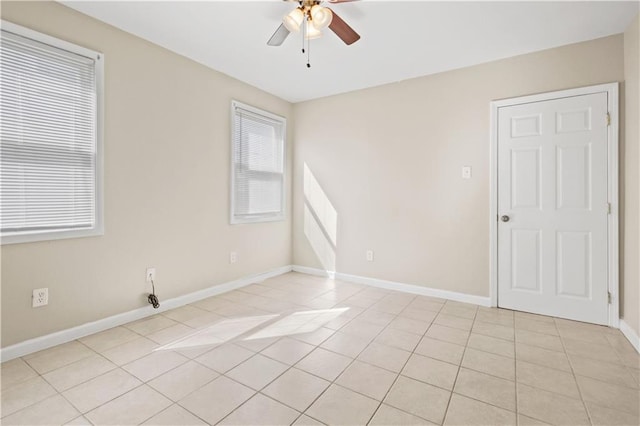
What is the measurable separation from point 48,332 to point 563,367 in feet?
12.1

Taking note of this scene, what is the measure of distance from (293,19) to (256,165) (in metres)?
2.21

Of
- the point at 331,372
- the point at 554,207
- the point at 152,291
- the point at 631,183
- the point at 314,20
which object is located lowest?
the point at 331,372

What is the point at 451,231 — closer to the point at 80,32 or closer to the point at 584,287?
the point at 584,287

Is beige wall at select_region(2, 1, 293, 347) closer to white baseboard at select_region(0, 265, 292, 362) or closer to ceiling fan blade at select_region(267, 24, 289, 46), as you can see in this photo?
white baseboard at select_region(0, 265, 292, 362)

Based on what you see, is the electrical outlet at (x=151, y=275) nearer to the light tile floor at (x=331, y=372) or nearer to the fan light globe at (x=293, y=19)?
the light tile floor at (x=331, y=372)

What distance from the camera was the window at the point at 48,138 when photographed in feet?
6.81

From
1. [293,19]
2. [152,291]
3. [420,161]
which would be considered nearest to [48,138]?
[152,291]

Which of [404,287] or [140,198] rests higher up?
[140,198]

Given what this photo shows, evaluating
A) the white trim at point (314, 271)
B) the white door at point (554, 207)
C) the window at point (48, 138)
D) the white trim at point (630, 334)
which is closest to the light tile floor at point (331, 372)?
the white trim at point (630, 334)

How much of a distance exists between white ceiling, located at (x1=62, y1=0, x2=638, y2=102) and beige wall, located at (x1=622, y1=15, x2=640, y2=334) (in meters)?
0.28

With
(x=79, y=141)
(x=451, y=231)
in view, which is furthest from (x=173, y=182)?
(x=451, y=231)

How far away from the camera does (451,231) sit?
3447mm

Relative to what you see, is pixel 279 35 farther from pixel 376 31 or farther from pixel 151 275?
pixel 151 275

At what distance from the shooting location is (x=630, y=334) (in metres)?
2.43
